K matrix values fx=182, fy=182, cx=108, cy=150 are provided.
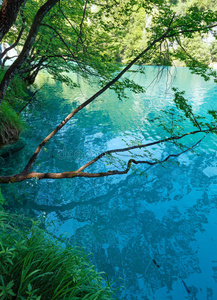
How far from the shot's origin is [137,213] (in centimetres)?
514

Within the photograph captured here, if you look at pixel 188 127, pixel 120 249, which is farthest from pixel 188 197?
pixel 188 127

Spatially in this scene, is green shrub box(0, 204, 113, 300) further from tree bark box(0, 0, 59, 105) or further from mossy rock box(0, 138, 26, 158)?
mossy rock box(0, 138, 26, 158)

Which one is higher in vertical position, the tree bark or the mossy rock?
the tree bark

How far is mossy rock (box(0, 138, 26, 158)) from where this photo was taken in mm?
6188

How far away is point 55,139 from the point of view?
8820 millimetres

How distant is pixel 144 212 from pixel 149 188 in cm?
117

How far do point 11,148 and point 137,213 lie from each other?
4816 mm

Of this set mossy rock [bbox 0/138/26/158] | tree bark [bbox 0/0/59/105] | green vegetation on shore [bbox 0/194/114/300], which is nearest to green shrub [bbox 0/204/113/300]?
green vegetation on shore [bbox 0/194/114/300]

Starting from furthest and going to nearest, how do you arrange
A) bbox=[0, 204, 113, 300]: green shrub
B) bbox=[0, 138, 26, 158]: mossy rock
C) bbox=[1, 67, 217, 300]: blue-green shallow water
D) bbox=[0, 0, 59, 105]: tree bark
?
bbox=[0, 138, 26, 158]: mossy rock, bbox=[1, 67, 217, 300]: blue-green shallow water, bbox=[0, 0, 59, 105]: tree bark, bbox=[0, 204, 113, 300]: green shrub

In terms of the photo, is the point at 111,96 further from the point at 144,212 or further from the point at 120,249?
the point at 120,249

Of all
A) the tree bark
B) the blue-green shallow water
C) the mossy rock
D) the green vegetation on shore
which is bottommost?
the blue-green shallow water

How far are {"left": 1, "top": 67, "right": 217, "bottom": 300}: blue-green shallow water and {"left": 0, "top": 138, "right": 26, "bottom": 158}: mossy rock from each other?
0.26m

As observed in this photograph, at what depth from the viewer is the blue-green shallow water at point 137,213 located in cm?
361

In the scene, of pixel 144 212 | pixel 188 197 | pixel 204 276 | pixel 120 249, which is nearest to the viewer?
pixel 204 276
